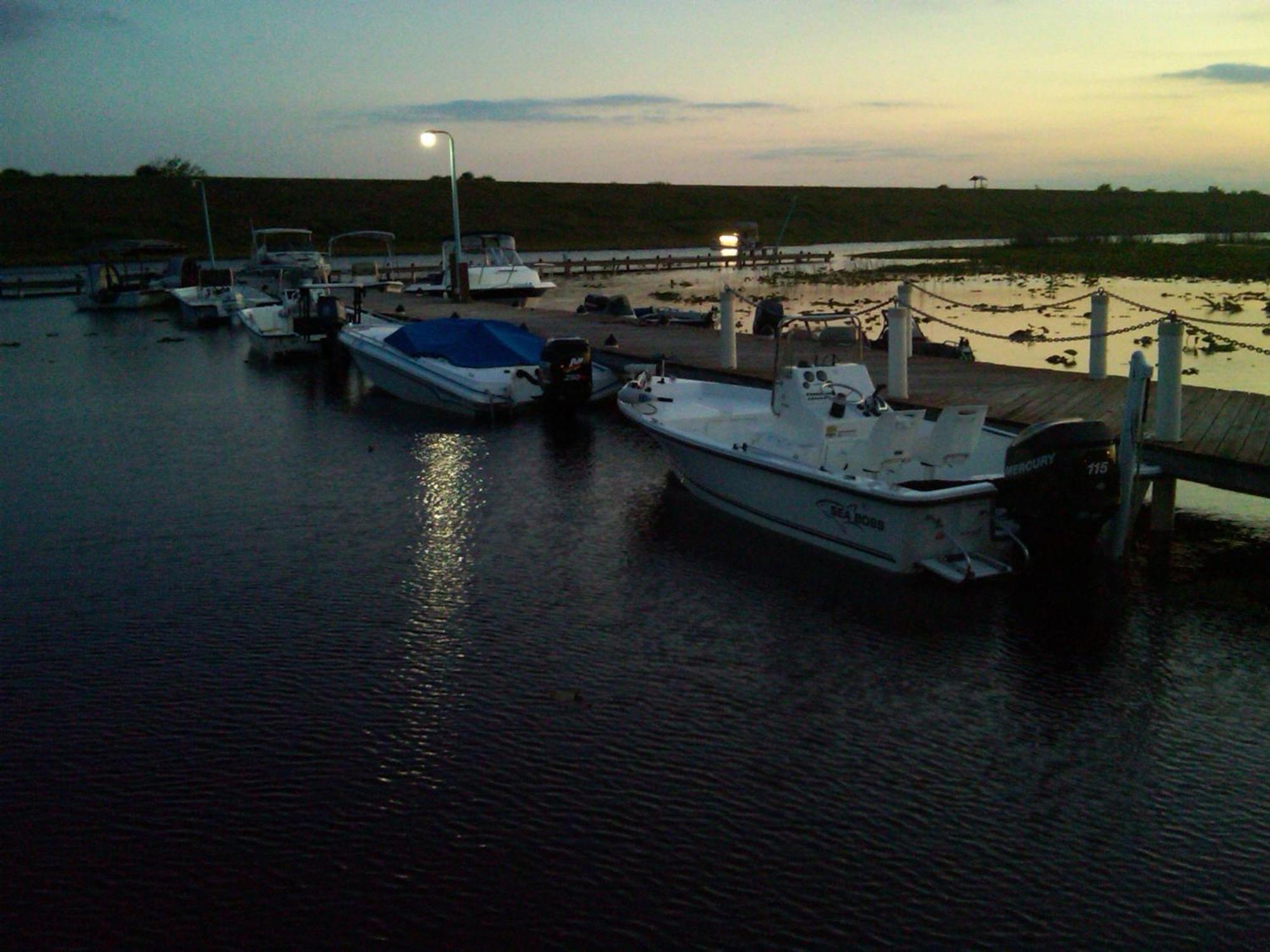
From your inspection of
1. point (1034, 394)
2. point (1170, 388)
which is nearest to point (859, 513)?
point (1170, 388)

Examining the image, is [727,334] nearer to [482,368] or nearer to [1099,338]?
[482,368]

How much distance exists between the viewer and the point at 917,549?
10914mm

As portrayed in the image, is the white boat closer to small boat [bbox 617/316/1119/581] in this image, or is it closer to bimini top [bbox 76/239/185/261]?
bimini top [bbox 76/239/185/261]

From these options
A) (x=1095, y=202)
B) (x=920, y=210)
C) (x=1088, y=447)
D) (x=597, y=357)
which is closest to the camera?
(x=1088, y=447)

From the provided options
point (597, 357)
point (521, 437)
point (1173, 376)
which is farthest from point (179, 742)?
point (597, 357)

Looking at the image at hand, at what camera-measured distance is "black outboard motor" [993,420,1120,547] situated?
10.3 meters

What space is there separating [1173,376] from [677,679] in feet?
21.4

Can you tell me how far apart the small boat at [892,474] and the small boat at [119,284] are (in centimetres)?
4171

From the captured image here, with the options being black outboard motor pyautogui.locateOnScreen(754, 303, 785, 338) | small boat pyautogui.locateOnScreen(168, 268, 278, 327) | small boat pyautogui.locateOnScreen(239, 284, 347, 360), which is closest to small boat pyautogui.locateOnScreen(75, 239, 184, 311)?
small boat pyautogui.locateOnScreen(168, 268, 278, 327)

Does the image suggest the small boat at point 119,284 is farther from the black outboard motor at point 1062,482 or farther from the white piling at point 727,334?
the black outboard motor at point 1062,482

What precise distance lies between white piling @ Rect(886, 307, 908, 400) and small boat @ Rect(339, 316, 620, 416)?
6.19 metres

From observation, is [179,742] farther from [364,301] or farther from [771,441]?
[364,301]

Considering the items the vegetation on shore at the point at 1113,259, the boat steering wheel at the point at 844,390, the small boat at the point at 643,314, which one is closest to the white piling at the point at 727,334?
the boat steering wheel at the point at 844,390

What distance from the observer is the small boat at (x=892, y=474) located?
34.2 feet
